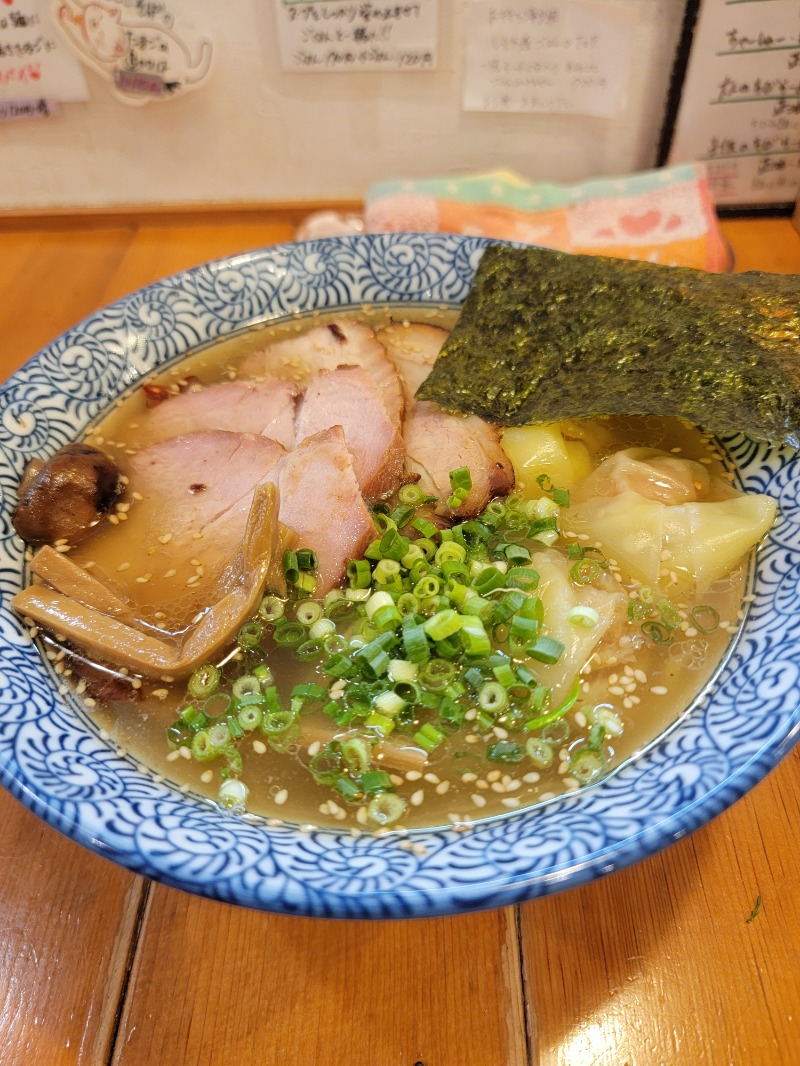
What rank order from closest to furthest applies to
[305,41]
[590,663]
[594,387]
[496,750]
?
[496,750]
[590,663]
[594,387]
[305,41]

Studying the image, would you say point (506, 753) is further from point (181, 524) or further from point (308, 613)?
point (181, 524)

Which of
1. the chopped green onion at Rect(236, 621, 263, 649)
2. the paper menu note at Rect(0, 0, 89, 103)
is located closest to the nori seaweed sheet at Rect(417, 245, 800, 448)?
the chopped green onion at Rect(236, 621, 263, 649)

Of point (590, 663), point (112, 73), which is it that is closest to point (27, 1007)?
point (590, 663)

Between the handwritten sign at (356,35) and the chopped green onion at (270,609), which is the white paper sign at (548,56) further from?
the chopped green onion at (270,609)

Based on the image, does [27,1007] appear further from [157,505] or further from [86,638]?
[157,505]

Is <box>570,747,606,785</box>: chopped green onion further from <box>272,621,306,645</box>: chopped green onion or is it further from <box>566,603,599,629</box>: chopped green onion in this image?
<box>272,621,306,645</box>: chopped green onion

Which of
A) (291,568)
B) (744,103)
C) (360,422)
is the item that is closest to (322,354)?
(360,422)

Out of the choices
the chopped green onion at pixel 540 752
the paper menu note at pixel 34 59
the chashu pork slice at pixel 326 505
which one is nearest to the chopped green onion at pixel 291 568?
the chashu pork slice at pixel 326 505
